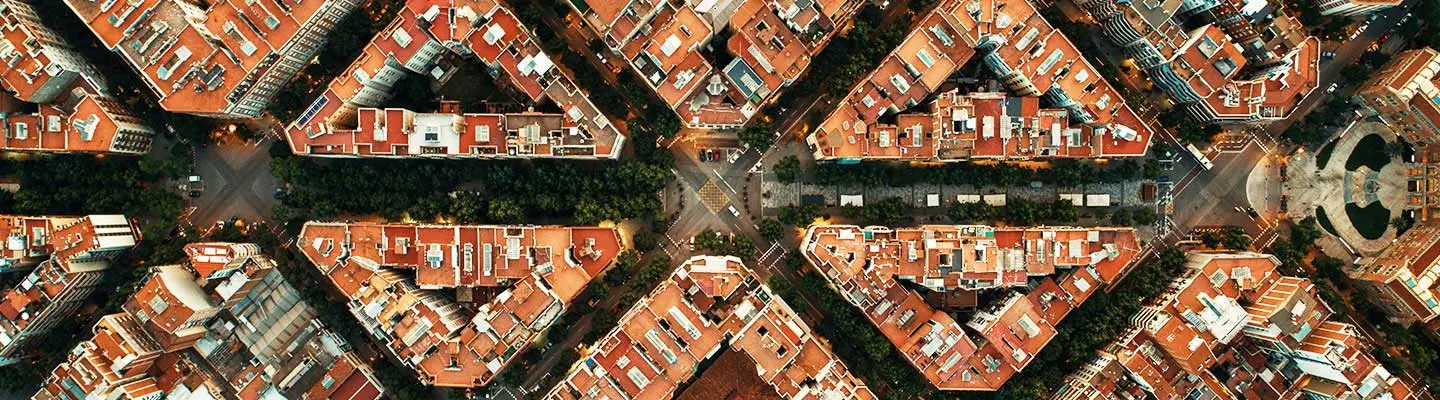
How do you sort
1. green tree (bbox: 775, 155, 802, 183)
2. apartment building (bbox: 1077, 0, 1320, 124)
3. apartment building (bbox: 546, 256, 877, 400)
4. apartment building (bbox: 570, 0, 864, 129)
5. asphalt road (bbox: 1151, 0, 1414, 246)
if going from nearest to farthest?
apartment building (bbox: 570, 0, 864, 129) < apartment building (bbox: 1077, 0, 1320, 124) < apartment building (bbox: 546, 256, 877, 400) < green tree (bbox: 775, 155, 802, 183) < asphalt road (bbox: 1151, 0, 1414, 246)

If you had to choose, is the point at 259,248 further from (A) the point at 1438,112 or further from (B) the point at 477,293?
(A) the point at 1438,112

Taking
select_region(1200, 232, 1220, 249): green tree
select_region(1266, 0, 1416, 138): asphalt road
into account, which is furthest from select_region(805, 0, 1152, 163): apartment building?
select_region(1266, 0, 1416, 138): asphalt road

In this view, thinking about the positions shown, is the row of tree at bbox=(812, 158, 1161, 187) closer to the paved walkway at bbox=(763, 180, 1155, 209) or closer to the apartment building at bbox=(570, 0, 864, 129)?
the paved walkway at bbox=(763, 180, 1155, 209)

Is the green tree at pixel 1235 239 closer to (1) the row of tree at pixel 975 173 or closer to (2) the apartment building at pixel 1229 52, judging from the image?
(1) the row of tree at pixel 975 173

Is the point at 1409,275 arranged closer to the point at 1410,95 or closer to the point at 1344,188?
the point at 1344,188

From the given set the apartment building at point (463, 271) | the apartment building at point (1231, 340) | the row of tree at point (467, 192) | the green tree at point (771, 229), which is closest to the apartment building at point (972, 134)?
the green tree at point (771, 229)

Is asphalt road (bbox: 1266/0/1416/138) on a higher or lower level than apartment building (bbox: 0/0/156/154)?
lower
